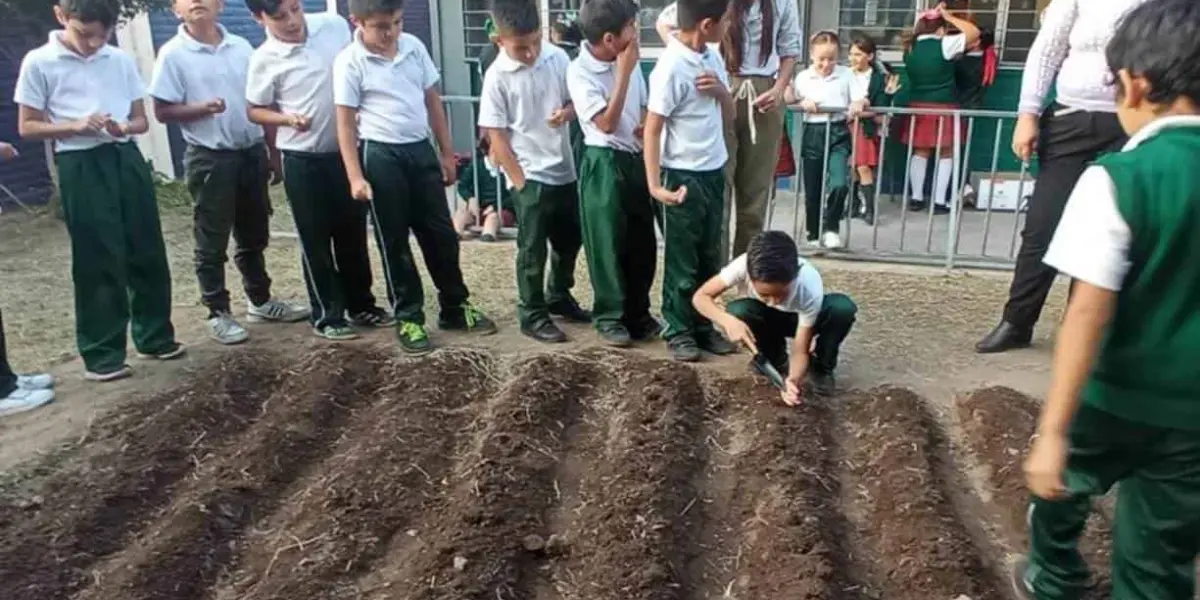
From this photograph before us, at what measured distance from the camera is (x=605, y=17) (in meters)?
4.04

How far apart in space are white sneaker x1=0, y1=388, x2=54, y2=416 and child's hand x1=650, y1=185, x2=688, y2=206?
271 cm

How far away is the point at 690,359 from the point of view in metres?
4.45

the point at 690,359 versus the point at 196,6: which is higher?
the point at 196,6

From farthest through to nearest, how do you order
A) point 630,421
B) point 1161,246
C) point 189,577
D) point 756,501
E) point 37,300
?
point 37,300 → point 630,421 → point 756,501 → point 189,577 → point 1161,246

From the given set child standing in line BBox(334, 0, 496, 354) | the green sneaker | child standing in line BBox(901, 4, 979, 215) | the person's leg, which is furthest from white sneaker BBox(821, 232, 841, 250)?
the person's leg

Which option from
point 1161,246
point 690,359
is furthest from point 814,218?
point 1161,246

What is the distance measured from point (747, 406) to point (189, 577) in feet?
7.05

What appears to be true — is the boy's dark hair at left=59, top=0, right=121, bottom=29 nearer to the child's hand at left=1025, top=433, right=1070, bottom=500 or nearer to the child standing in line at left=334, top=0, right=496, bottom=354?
the child standing in line at left=334, top=0, right=496, bottom=354

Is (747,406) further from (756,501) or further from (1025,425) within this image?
(1025,425)

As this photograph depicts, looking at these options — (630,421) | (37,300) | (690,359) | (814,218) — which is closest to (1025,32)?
(814,218)

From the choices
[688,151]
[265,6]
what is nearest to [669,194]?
[688,151]

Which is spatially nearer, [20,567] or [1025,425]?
[20,567]

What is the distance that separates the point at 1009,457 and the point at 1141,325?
1606 mm

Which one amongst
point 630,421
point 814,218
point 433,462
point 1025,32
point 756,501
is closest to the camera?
point 756,501
